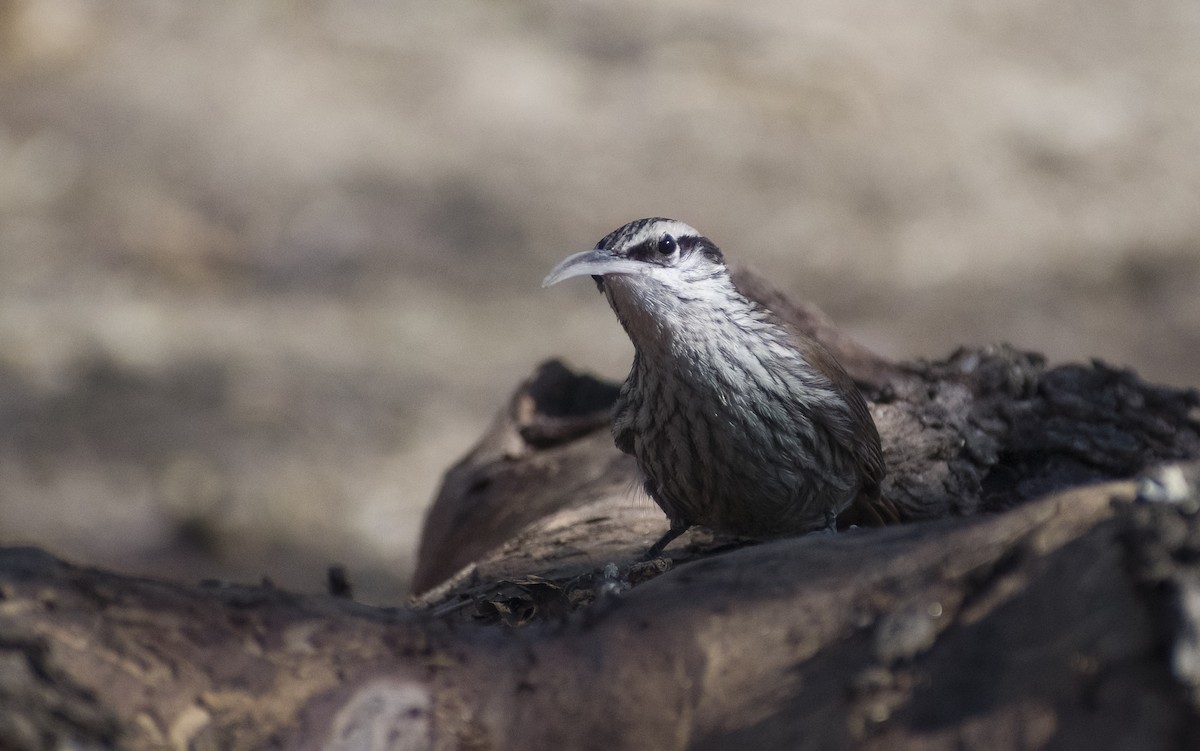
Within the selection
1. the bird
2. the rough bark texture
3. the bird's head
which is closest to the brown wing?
the bird

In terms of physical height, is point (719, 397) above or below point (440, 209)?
below

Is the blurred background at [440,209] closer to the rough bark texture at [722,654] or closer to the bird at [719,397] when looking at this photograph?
the bird at [719,397]

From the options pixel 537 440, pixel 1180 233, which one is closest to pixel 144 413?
pixel 537 440

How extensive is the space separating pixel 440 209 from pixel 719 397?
6.00 m

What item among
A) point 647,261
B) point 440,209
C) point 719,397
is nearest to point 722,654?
point 719,397

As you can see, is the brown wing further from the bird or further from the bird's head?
the bird's head

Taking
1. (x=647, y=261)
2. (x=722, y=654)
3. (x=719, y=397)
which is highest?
(x=647, y=261)

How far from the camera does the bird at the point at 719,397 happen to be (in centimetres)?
359

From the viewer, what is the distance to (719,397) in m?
3.61

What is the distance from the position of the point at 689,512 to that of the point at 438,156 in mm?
6353

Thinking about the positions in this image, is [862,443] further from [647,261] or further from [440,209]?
[440,209]

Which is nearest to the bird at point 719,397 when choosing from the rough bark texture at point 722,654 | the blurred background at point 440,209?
the rough bark texture at point 722,654

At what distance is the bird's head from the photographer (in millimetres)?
3537

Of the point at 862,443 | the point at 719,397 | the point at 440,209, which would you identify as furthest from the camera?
the point at 440,209
